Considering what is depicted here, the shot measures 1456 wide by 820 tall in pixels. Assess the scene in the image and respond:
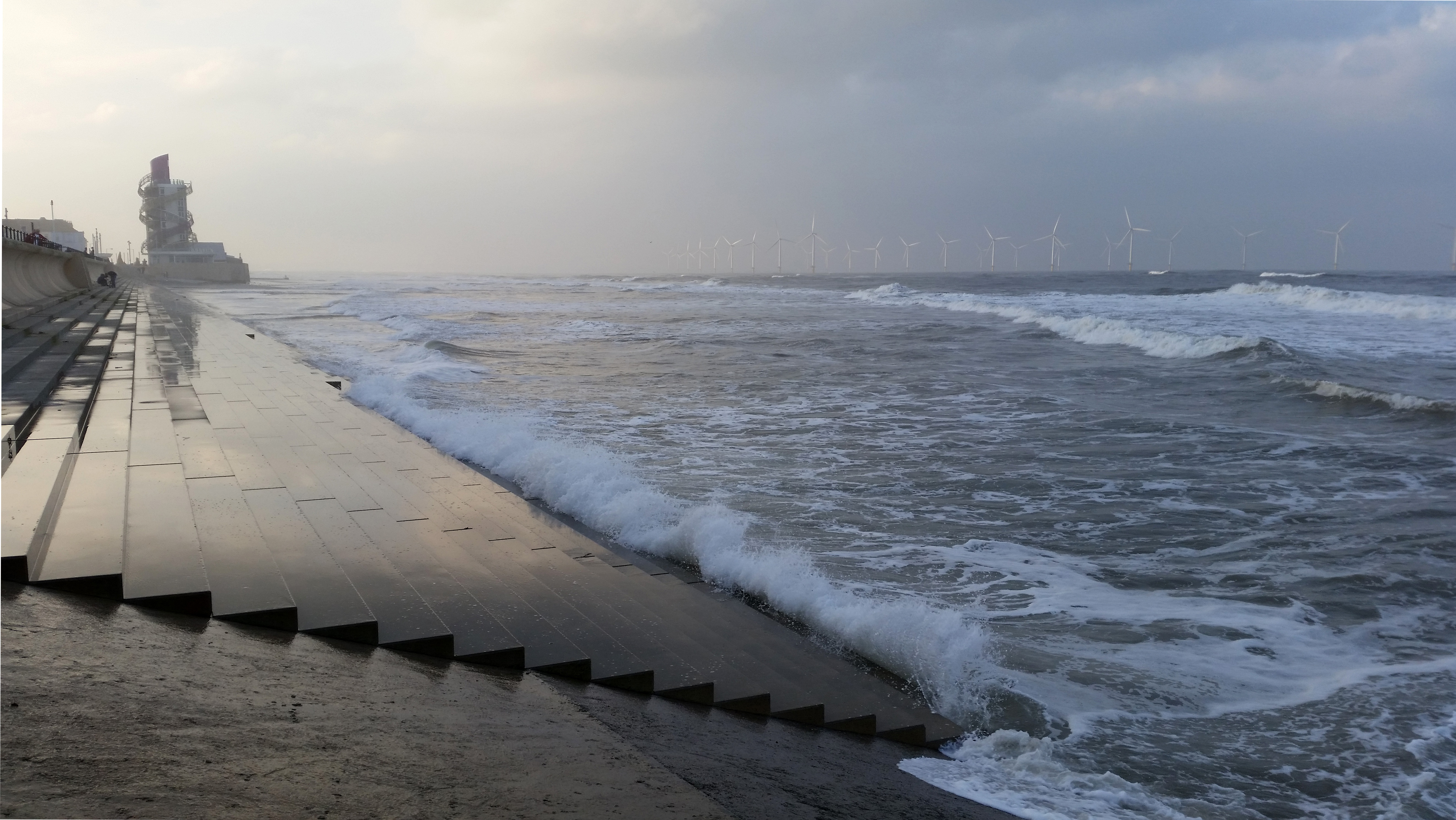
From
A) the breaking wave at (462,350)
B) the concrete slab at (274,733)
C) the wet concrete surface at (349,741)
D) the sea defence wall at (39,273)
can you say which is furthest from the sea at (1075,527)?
the sea defence wall at (39,273)

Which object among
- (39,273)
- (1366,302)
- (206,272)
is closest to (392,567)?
(39,273)

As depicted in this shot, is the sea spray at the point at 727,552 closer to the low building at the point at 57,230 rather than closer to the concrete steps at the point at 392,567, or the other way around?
the concrete steps at the point at 392,567

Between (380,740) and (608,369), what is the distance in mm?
15616

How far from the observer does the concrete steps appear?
3.71 meters

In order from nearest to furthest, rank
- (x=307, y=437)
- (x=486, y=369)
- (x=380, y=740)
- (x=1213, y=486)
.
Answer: (x=380, y=740)
(x=307, y=437)
(x=1213, y=486)
(x=486, y=369)

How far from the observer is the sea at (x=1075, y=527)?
3.87 m

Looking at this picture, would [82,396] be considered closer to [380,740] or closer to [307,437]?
[307,437]

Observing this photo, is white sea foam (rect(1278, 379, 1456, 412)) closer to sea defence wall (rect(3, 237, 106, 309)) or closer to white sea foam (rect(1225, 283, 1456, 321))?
white sea foam (rect(1225, 283, 1456, 321))

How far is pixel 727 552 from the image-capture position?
5758 millimetres

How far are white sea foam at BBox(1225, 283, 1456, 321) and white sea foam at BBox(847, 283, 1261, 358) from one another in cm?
1119

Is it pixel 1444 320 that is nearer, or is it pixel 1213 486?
pixel 1213 486

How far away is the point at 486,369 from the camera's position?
56.6ft

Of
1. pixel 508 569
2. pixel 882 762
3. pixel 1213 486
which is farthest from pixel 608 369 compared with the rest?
pixel 882 762

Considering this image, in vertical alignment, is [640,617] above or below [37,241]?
below
